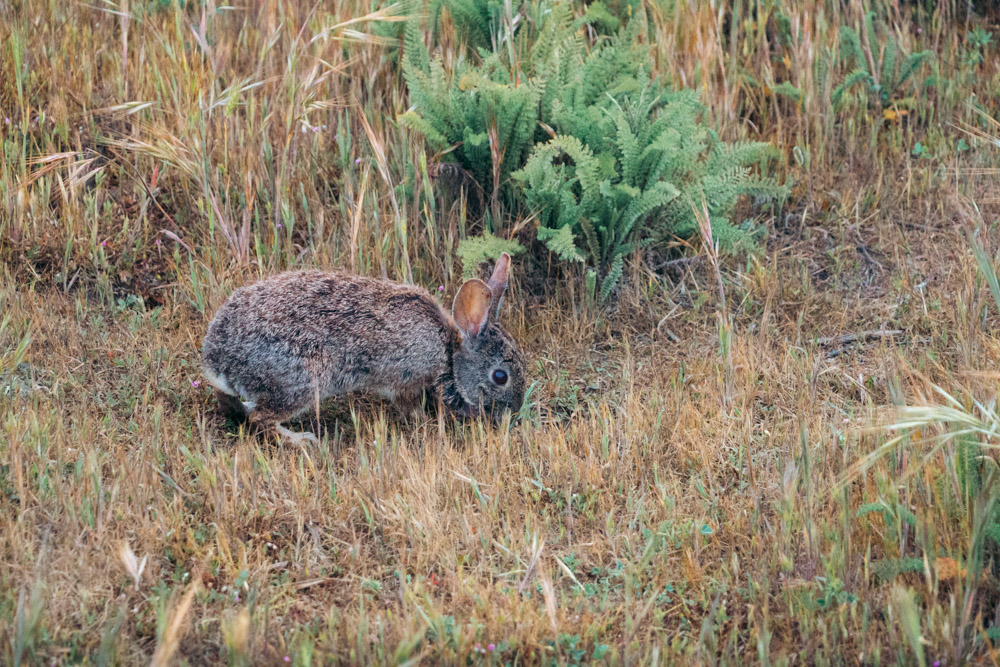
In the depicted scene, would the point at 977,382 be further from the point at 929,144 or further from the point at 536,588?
the point at 929,144

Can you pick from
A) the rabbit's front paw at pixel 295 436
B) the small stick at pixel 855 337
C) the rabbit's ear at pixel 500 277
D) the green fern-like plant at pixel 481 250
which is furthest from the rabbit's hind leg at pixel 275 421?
the small stick at pixel 855 337

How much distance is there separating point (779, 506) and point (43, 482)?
2823mm

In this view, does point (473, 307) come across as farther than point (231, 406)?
Yes

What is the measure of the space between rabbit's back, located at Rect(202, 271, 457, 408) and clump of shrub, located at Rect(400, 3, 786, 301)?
23.0 inches

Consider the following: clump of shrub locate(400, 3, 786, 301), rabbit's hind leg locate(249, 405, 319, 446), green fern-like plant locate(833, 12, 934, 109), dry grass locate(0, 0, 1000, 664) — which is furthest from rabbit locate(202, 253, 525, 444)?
green fern-like plant locate(833, 12, 934, 109)

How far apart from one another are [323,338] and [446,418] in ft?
2.54

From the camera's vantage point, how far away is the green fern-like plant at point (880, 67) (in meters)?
6.35

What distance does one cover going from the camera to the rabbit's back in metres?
4.56

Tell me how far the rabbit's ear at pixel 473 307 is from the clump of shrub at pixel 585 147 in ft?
1.54

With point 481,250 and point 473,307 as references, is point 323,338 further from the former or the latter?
point 481,250

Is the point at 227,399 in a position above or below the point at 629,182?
below

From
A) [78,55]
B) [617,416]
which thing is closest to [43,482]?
[617,416]

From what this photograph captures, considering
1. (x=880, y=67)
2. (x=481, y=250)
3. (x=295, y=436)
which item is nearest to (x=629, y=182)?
(x=481, y=250)

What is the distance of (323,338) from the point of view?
4.71m
